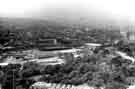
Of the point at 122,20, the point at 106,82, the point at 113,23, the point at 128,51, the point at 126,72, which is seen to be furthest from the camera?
the point at 113,23

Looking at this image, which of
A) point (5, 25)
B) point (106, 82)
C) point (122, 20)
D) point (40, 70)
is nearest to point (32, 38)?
point (5, 25)

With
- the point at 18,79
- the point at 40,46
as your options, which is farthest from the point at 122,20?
the point at 18,79

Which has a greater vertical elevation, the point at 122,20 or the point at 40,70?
the point at 122,20

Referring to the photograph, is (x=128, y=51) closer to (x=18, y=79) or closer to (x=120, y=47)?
(x=120, y=47)

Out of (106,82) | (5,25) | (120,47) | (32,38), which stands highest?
(5,25)

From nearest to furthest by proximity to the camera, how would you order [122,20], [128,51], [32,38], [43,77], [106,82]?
[106,82], [43,77], [128,51], [32,38], [122,20]

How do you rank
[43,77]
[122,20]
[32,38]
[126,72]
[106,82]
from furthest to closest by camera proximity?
[122,20] → [32,38] → [126,72] → [43,77] → [106,82]

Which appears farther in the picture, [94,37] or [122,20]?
[94,37]

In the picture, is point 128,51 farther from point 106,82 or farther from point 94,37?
point 106,82

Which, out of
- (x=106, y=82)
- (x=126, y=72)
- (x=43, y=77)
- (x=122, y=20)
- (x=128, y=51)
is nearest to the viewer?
(x=106, y=82)
